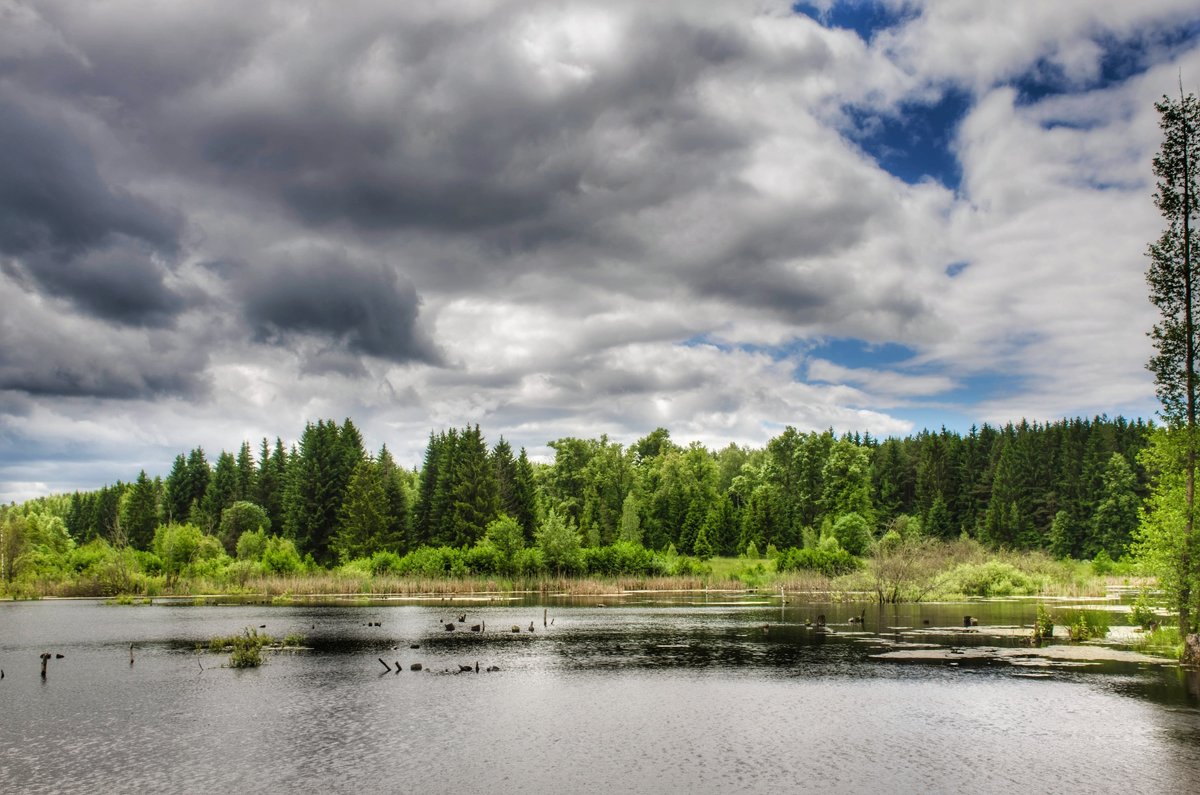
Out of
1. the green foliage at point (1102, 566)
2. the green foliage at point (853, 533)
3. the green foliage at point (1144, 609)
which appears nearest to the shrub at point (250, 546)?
the green foliage at point (853, 533)

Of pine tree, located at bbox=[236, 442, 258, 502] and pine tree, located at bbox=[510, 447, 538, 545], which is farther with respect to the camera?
pine tree, located at bbox=[236, 442, 258, 502]

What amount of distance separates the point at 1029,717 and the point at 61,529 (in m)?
179

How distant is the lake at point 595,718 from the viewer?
71.8 ft

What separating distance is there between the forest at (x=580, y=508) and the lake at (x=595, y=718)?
6025 centimetres

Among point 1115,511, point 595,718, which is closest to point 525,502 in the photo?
point 1115,511

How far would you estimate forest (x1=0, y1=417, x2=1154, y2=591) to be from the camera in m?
108

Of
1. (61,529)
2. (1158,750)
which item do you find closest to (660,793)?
(1158,750)

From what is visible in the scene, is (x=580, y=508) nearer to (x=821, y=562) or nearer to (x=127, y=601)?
(x=821, y=562)

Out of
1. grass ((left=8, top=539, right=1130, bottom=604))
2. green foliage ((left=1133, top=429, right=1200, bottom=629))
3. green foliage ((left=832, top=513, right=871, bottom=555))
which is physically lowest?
grass ((left=8, top=539, right=1130, bottom=604))

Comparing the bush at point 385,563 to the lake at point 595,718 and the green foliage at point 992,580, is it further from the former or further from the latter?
the green foliage at point 992,580

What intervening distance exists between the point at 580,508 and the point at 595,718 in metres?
127

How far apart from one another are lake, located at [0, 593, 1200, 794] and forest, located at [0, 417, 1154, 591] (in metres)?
60.2

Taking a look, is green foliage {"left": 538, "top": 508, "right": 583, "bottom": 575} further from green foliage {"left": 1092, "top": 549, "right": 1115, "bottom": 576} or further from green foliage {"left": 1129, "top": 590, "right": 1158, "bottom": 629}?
green foliage {"left": 1129, "top": 590, "right": 1158, "bottom": 629}

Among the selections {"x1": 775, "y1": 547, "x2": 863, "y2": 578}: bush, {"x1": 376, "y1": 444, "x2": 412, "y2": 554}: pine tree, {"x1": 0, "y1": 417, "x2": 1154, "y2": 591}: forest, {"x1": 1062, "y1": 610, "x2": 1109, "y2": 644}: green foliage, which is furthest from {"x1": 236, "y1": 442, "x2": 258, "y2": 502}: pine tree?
{"x1": 1062, "y1": 610, "x2": 1109, "y2": 644}: green foliage
